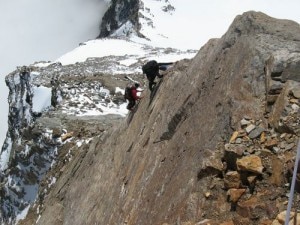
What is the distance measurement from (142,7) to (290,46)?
77245mm

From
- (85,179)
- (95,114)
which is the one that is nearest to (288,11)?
(95,114)

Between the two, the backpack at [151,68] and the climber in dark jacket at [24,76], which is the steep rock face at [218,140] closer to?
the backpack at [151,68]

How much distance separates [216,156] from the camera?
1081 cm

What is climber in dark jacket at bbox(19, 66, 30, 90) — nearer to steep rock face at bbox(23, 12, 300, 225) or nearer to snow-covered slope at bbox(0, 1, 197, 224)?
snow-covered slope at bbox(0, 1, 197, 224)

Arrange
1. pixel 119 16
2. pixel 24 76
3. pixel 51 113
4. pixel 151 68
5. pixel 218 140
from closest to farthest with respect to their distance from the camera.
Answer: pixel 218 140, pixel 151 68, pixel 51 113, pixel 24 76, pixel 119 16

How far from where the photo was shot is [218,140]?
36.7ft

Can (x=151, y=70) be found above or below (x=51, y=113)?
above

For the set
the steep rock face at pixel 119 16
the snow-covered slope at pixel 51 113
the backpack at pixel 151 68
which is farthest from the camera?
the steep rock face at pixel 119 16

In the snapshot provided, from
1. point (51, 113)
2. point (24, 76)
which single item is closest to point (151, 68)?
point (51, 113)

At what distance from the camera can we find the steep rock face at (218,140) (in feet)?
32.9

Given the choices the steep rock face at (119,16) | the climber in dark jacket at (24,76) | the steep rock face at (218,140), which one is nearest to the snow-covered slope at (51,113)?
the climber in dark jacket at (24,76)

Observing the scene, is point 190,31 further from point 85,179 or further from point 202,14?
point 85,179

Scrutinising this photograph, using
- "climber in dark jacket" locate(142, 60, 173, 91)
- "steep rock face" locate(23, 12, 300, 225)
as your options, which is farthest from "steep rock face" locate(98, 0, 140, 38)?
"steep rock face" locate(23, 12, 300, 225)

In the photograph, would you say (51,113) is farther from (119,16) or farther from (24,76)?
(119,16)
